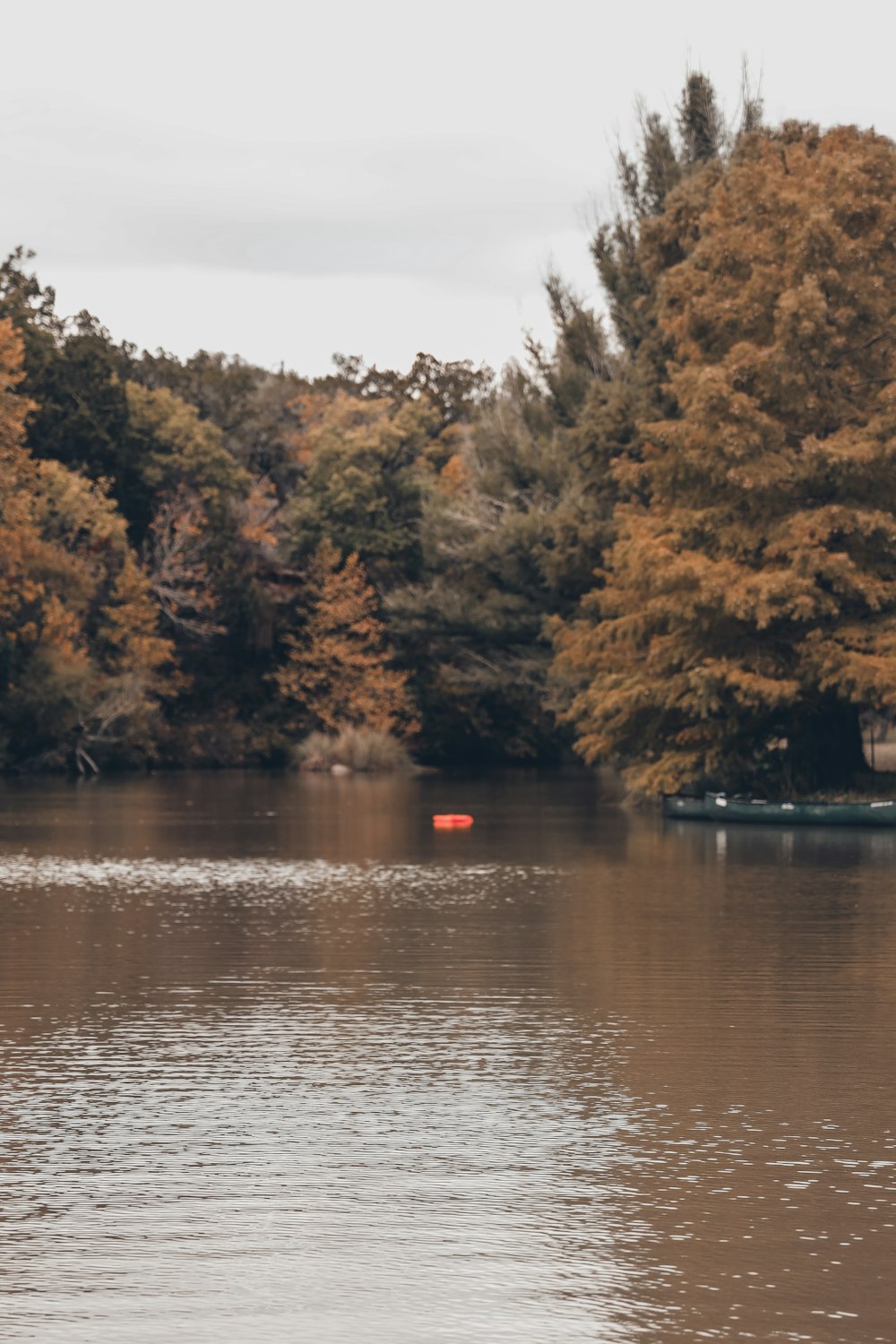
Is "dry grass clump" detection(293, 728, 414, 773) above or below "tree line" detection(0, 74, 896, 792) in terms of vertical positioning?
below

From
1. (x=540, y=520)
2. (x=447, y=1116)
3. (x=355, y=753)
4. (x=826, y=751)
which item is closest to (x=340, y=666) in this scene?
(x=355, y=753)

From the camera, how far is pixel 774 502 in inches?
→ 1639

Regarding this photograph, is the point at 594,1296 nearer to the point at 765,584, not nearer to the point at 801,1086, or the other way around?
the point at 801,1086

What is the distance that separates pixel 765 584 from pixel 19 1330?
3323 centimetres

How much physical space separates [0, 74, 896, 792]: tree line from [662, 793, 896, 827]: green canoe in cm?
144

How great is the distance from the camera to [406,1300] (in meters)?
7.41

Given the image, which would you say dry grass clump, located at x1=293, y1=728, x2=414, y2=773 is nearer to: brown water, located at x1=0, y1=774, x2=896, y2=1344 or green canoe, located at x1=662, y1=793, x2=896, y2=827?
green canoe, located at x1=662, y1=793, x2=896, y2=827

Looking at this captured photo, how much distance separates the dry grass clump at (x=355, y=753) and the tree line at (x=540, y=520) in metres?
2.88

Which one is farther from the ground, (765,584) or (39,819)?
(765,584)

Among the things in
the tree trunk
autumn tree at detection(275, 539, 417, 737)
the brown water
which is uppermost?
autumn tree at detection(275, 539, 417, 737)

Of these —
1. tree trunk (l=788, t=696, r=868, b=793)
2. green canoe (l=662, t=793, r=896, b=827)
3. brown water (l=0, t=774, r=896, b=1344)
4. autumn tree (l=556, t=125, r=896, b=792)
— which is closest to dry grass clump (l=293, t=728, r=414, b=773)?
autumn tree (l=556, t=125, r=896, b=792)

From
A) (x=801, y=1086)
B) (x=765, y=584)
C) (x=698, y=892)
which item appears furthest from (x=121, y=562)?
(x=801, y=1086)

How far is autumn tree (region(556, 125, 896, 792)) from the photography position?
40188mm

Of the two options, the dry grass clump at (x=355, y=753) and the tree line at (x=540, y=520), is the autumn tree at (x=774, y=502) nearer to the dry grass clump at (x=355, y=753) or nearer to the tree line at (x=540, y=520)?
the tree line at (x=540, y=520)
